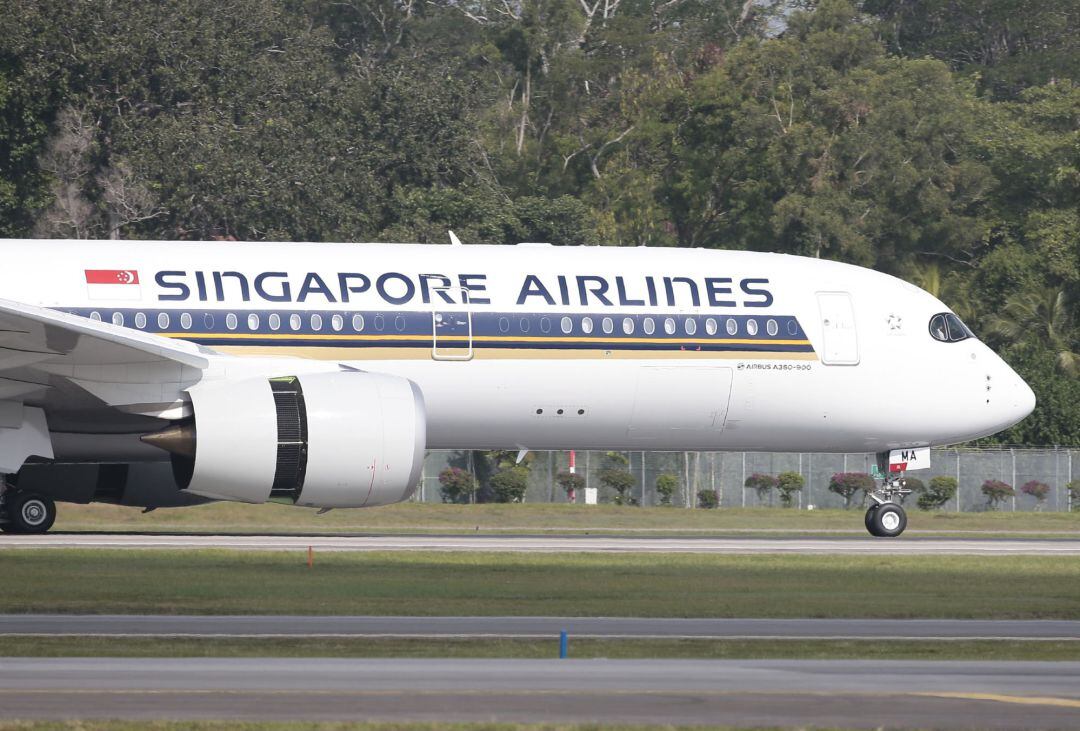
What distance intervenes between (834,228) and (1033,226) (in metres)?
8.82

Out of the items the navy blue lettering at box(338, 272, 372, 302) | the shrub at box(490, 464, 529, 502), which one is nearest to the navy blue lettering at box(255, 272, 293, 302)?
the navy blue lettering at box(338, 272, 372, 302)

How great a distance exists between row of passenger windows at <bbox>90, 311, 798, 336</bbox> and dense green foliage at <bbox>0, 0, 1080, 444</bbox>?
2585 cm

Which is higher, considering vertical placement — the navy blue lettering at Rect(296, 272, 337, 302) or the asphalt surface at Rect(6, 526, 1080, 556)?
the navy blue lettering at Rect(296, 272, 337, 302)

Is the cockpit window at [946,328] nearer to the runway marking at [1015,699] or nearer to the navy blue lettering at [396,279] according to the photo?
the navy blue lettering at [396,279]

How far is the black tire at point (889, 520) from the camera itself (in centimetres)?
3102

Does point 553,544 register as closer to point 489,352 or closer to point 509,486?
point 489,352

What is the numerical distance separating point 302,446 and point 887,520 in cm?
1235

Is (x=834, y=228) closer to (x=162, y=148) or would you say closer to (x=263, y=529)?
(x=162, y=148)

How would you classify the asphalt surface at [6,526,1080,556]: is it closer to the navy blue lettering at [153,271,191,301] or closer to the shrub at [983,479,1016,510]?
the navy blue lettering at [153,271,191,301]

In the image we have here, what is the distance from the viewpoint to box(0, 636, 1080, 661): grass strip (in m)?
15.6

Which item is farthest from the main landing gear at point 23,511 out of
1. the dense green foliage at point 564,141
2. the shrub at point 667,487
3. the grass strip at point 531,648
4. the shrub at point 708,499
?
the dense green foliage at point 564,141

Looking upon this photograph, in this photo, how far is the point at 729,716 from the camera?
40.9ft

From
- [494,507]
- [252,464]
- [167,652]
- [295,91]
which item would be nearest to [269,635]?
[167,652]

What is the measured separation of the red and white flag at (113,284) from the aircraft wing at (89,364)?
736 millimetres
